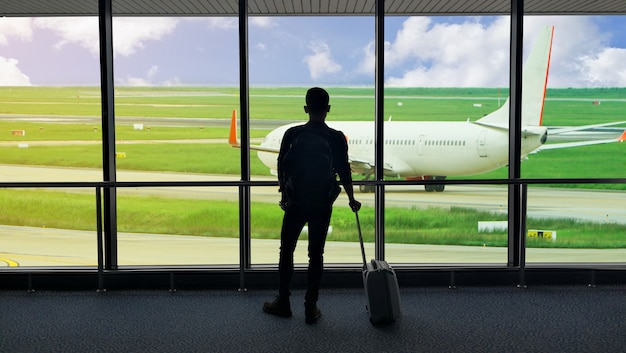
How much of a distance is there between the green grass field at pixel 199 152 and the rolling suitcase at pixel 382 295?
11.6 m

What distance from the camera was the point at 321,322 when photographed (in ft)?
9.43

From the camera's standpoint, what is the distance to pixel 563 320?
9.37ft

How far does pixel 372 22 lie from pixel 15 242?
27.7m

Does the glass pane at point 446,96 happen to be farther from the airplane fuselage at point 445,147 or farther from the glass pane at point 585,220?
the glass pane at point 585,220

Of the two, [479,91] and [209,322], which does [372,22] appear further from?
[479,91]

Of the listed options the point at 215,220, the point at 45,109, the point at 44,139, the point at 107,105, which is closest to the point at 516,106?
the point at 107,105

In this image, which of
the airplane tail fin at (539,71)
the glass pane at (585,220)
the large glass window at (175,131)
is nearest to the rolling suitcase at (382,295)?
the airplane tail fin at (539,71)

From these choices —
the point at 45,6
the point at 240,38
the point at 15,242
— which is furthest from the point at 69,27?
the point at 240,38

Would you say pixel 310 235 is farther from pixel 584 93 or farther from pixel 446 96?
pixel 584 93

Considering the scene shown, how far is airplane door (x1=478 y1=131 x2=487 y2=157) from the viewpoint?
1702 centimetres

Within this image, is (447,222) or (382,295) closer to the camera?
(382,295)

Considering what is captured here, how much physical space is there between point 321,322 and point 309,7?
2606 mm

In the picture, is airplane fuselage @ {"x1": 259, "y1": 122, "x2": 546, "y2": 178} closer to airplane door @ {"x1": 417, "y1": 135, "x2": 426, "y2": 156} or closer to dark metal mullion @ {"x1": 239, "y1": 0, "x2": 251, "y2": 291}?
airplane door @ {"x1": 417, "y1": 135, "x2": 426, "y2": 156}

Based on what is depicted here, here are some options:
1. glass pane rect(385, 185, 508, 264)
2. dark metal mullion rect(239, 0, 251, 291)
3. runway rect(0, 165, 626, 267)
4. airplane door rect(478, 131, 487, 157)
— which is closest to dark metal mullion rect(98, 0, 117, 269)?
dark metal mullion rect(239, 0, 251, 291)
